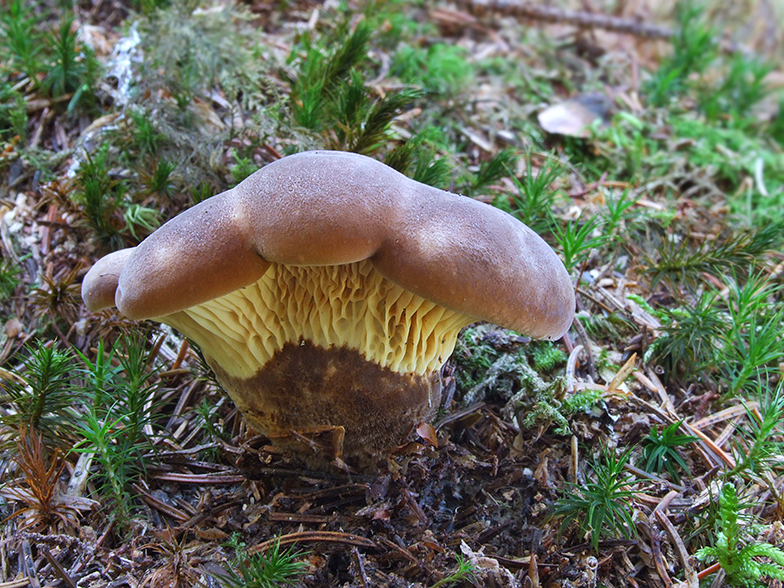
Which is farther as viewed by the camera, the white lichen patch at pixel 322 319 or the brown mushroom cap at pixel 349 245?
the white lichen patch at pixel 322 319

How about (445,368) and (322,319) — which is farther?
(445,368)

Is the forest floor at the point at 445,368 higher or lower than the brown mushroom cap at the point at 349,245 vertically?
lower

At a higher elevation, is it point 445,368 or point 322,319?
point 322,319

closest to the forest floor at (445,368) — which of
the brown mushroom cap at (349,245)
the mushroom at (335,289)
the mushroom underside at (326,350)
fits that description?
the mushroom underside at (326,350)

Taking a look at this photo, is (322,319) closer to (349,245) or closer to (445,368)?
(349,245)

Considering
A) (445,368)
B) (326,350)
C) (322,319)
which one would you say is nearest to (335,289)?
(322,319)

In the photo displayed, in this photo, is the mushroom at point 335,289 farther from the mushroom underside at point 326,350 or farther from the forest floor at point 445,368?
the forest floor at point 445,368

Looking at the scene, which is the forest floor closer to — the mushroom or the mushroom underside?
the mushroom underside
